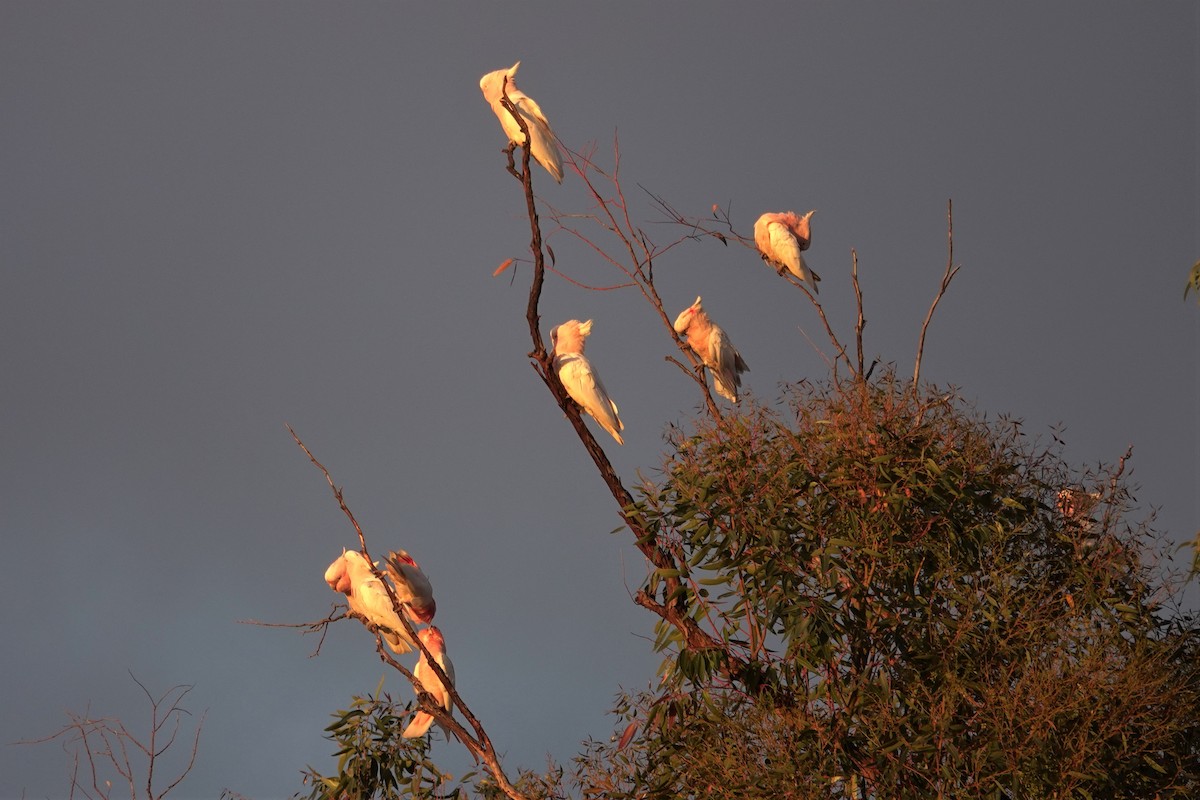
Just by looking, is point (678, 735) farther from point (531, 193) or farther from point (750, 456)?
point (531, 193)

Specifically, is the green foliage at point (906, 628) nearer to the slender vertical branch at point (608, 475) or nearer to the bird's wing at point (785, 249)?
→ the slender vertical branch at point (608, 475)

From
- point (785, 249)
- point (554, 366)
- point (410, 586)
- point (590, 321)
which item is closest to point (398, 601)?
point (410, 586)

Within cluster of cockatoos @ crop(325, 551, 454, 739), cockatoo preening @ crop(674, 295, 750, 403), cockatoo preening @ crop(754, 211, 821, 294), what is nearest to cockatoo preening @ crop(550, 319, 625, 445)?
cockatoo preening @ crop(674, 295, 750, 403)

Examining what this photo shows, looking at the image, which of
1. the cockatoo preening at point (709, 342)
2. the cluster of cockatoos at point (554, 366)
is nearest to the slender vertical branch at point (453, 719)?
the cluster of cockatoos at point (554, 366)

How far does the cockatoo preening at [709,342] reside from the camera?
5.48m

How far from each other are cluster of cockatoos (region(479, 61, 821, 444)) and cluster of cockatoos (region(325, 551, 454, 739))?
0.93 m

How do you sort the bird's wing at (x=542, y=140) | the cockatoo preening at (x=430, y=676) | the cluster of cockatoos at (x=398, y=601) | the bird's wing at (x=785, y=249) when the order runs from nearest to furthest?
the cockatoo preening at (x=430, y=676), the cluster of cockatoos at (x=398, y=601), the bird's wing at (x=542, y=140), the bird's wing at (x=785, y=249)

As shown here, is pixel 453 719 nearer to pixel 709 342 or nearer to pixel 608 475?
pixel 608 475

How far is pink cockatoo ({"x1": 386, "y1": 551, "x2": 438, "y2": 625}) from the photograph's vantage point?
4434mm

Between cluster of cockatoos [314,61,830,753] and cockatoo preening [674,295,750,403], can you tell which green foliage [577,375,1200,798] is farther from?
cockatoo preening [674,295,750,403]

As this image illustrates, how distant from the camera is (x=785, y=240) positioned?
19.7 ft

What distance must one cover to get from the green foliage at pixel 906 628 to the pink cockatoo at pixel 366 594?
3.17 feet

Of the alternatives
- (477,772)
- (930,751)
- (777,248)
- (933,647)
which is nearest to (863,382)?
(933,647)

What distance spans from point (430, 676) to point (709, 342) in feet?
6.41
